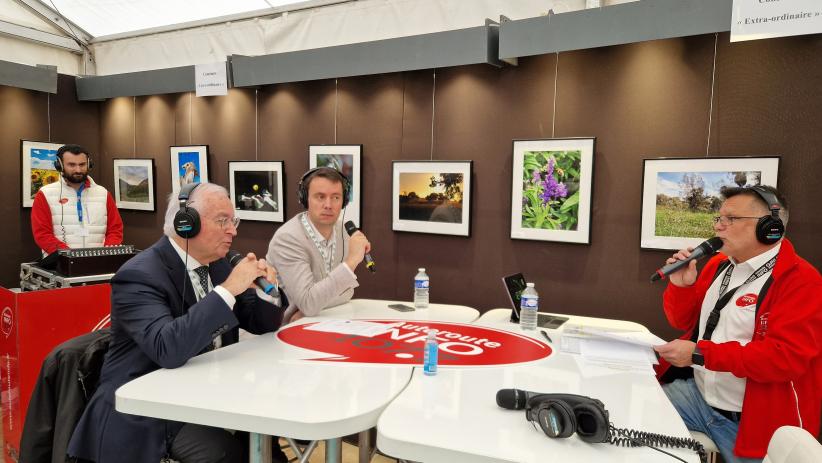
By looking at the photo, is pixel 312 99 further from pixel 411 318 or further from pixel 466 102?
pixel 411 318

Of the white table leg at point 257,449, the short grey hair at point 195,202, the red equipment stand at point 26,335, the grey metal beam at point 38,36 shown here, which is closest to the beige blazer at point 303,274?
the short grey hair at point 195,202

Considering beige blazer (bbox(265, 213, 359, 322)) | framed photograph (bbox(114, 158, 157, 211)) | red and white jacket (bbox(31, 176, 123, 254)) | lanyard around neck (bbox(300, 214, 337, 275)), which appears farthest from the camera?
framed photograph (bbox(114, 158, 157, 211))

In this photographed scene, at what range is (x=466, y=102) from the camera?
13.9 feet

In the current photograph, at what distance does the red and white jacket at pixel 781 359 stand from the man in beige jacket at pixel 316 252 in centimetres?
172

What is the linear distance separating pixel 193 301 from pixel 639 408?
5.72ft

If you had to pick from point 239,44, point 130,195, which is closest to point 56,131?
point 130,195

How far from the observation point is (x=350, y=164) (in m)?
4.75

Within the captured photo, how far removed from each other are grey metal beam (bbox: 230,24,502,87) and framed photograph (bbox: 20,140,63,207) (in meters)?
2.56

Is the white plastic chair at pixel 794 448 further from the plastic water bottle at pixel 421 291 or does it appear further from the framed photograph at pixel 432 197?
the framed photograph at pixel 432 197

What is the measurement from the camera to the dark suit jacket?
5.95 feet

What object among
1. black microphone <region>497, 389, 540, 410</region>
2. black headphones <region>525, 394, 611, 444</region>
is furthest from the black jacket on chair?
black headphones <region>525, 394, 611, 444</region>

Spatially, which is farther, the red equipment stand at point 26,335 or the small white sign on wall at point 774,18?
the red equipment stand at point 26,335

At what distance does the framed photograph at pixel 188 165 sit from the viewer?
5660 millimetres

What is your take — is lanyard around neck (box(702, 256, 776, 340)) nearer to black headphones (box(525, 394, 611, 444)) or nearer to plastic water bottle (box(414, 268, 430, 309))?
black headphones (box(525, 394, 611, 444))
